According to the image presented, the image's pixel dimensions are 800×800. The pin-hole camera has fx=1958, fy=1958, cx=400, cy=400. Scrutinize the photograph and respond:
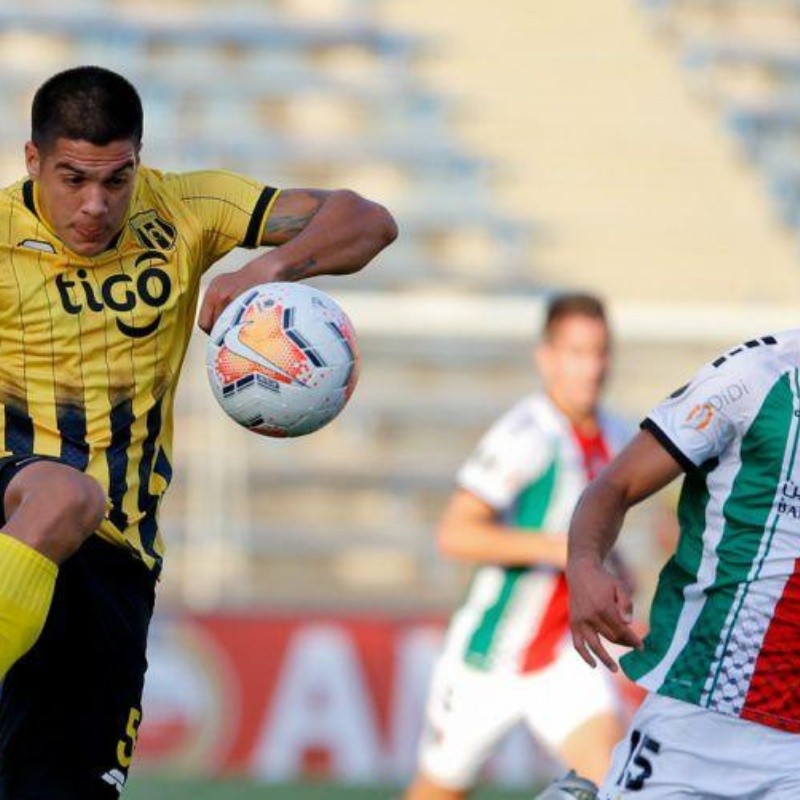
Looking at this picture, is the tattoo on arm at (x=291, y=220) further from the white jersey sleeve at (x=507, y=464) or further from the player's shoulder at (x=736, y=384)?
the white jersey sleeve at (x=507, y=464)

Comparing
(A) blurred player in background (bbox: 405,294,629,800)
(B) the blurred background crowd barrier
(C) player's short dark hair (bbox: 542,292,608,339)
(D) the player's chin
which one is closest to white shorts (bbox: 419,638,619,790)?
(A) blurred player in background (bbox: 405,294,629,800)

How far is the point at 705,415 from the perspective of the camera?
442 cm

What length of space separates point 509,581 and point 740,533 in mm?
3009

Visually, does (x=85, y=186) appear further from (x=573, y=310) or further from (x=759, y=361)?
(x=573, y=310)

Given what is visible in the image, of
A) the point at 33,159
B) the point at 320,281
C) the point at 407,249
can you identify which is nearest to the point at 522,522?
the point at 33,159

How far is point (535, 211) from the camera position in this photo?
16.4m

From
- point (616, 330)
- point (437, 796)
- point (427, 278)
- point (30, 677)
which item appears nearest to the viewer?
point (30, 677)

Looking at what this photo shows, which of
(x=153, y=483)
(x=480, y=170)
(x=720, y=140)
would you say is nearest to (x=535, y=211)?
(x=480, y=170)

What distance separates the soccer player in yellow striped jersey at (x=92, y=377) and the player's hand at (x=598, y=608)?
3.81ft

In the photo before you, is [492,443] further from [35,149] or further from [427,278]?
[427,278]

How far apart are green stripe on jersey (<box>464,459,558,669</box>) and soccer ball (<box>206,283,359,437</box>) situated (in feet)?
8.84

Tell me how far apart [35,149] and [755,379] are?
1.85 metres

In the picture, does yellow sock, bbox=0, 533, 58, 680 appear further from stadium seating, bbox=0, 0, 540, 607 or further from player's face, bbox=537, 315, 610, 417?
stadium seating, bbox=0, 0, 540, 607

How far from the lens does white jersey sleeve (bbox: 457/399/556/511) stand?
741 cm
